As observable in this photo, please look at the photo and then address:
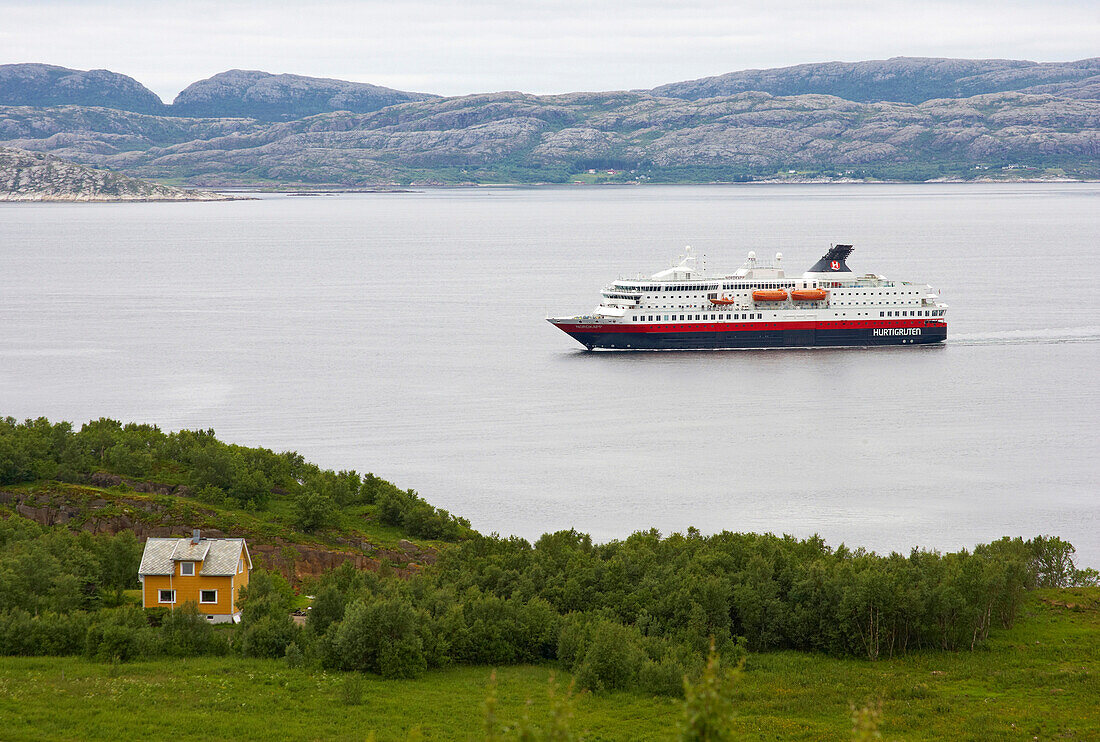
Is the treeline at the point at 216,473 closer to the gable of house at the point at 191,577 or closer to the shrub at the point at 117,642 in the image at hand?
the gable of house at the point at 191,577

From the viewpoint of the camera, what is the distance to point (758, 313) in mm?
93688

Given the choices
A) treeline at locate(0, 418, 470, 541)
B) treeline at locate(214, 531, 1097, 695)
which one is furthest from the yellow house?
treeline at locate(0, 418, 470, 541)

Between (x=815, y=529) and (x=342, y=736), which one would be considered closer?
(x=342, y=736)

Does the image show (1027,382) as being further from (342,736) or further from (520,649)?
(342,736)

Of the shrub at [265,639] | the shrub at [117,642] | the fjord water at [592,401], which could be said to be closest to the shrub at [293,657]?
the shrub at [265,639]

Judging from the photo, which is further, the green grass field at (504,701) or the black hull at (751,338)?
the black hull at (751,338)

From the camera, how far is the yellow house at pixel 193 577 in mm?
32531

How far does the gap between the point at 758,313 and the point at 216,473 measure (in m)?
57.5

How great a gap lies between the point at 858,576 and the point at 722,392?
45.5 meters

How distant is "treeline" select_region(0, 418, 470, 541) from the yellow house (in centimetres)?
966

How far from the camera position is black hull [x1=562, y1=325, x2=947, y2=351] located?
9294 centimetres

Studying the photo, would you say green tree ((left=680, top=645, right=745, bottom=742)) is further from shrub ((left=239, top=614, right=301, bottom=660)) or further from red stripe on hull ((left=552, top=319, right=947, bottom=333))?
red stripe on hull ((left=552, top=319, right=947, bottom=333))

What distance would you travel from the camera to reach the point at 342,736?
25.2 metres

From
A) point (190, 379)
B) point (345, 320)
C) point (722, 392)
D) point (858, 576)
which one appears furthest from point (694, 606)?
point (345, 320)
